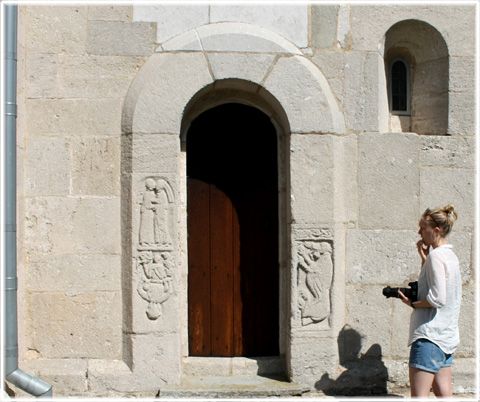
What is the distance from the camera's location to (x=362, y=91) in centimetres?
516

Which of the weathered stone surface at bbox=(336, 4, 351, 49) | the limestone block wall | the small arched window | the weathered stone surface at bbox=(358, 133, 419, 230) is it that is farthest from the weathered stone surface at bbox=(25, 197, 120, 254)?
the small arched window

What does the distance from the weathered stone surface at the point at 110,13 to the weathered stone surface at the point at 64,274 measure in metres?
1.84

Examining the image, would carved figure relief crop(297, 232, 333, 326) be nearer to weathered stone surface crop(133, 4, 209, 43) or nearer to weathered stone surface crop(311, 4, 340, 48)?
weathered stone surface crop(311, 4, 340, 48)

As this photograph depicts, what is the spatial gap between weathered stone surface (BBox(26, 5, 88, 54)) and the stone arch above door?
22.2 inches

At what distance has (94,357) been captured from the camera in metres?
4.99

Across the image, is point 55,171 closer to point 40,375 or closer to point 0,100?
point 0,100

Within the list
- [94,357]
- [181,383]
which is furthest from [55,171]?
[181,383]

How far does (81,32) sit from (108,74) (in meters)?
0.38

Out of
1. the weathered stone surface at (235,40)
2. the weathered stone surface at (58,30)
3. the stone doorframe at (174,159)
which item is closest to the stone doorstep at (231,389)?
the stone doorframe at (174,159)

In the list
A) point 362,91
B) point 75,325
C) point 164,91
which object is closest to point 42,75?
point 164,91

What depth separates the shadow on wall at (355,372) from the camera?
5.02 metres

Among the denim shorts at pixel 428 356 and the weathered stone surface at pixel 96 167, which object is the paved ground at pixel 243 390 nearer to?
the denim shorts at pixel 428 356

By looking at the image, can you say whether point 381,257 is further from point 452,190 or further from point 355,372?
point 355,372

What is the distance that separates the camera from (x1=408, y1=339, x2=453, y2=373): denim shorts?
4.09 meters
